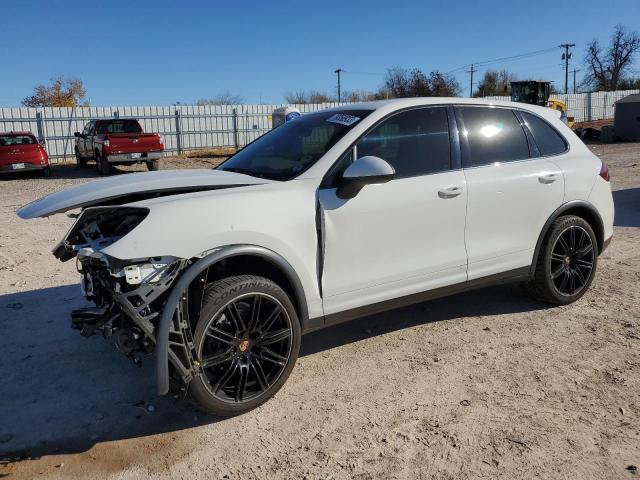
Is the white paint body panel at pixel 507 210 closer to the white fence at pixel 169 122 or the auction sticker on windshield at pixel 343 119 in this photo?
the auction sticker on windshield at pixel 343 119

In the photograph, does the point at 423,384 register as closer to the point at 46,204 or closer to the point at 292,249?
the point at 292,249

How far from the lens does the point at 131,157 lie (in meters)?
18.2

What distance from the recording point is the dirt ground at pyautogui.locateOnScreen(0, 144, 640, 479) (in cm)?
286

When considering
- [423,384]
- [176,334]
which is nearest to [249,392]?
[176,334]

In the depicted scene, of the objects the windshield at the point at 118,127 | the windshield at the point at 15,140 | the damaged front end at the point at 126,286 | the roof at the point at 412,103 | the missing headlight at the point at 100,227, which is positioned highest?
the windshield at the point at 118,127

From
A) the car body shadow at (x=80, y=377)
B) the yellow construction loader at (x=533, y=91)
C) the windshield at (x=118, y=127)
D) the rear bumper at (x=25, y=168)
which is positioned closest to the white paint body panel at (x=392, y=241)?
the car body shadow at (x=80, y=377)

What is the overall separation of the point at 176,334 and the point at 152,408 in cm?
76

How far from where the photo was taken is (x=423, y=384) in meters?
3.63

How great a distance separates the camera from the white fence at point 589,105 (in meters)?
45.0

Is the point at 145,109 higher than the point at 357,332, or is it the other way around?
the point at 145,109

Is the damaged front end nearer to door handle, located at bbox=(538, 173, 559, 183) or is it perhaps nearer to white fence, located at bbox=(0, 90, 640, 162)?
door handle, located at bbox=(538, 173, 559, 183)

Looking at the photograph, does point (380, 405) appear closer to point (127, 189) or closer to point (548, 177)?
point (127, 189)

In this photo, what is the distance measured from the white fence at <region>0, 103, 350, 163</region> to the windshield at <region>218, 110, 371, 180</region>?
2355 cm

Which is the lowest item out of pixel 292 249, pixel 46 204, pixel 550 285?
pixel 550 285
